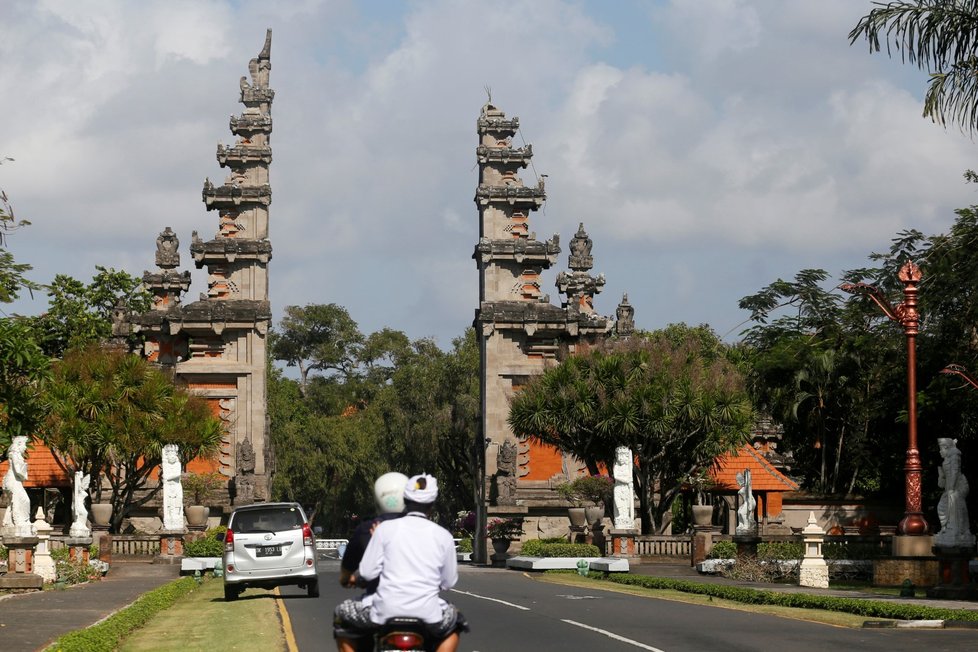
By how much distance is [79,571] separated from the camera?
1470 inches

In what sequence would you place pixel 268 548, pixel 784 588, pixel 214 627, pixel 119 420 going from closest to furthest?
pixel 214 627, pixel 268 548, pixel 784 588, pixel 119 420

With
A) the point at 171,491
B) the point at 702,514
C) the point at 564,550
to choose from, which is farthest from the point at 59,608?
the point at 702,514

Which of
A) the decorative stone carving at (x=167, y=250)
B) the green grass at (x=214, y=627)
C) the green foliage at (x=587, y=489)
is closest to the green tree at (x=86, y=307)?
the decorative stone carving at (x=167, y=250)

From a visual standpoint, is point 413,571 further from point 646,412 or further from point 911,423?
point 646,412

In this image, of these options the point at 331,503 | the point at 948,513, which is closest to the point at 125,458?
the point at 948,513

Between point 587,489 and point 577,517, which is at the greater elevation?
point 587,489

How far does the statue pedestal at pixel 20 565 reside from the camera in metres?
31.0

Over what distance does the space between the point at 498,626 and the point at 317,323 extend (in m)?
102

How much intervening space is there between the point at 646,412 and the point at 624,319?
53.7ft

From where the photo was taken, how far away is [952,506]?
99.4 feet

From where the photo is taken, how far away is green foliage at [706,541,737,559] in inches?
1593

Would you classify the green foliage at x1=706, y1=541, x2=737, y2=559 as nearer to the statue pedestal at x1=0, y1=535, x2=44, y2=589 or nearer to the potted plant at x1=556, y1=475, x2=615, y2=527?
the potted plant at x1=556, y1=475, x2=615, y2=527

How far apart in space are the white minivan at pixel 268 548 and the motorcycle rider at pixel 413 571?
1784cm

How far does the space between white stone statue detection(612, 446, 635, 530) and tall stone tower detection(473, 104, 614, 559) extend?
1358 cm
